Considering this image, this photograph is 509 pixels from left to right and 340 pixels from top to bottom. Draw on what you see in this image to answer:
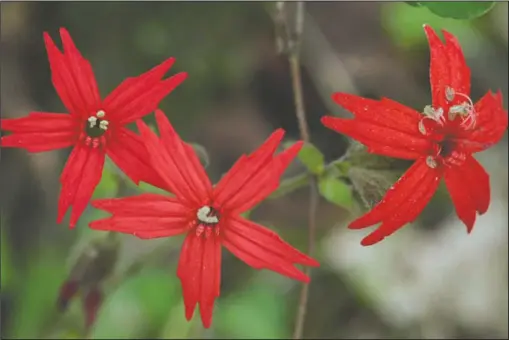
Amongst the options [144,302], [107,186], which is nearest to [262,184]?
[107,186]

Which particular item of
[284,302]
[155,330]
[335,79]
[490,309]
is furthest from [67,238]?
[490,309]

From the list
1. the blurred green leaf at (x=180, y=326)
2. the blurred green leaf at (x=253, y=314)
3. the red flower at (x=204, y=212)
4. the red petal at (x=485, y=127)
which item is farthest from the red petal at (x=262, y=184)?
the blurred green leaf at (x=253, y=314)

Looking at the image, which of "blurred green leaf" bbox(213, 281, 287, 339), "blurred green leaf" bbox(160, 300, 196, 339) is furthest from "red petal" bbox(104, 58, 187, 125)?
"blurred green leaf" bbox(213, 281, 287, 339)

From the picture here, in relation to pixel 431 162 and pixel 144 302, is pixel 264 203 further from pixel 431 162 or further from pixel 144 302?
Result: pixel 431 162

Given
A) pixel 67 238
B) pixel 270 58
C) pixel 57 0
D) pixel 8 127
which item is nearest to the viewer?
pixel 8 127

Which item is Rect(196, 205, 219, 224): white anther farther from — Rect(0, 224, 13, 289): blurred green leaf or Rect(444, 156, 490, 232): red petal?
Rect(0, 224, 13, 289): blurred green leaf

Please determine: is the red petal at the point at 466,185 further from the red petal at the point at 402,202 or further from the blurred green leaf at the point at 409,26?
the blurred green leaf at the point at 409,26

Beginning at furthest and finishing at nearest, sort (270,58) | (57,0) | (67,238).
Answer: (270,58) → (67,238) → (57,0)

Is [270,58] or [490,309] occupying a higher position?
[270,58]

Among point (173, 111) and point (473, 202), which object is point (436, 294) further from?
point (473, 202)
